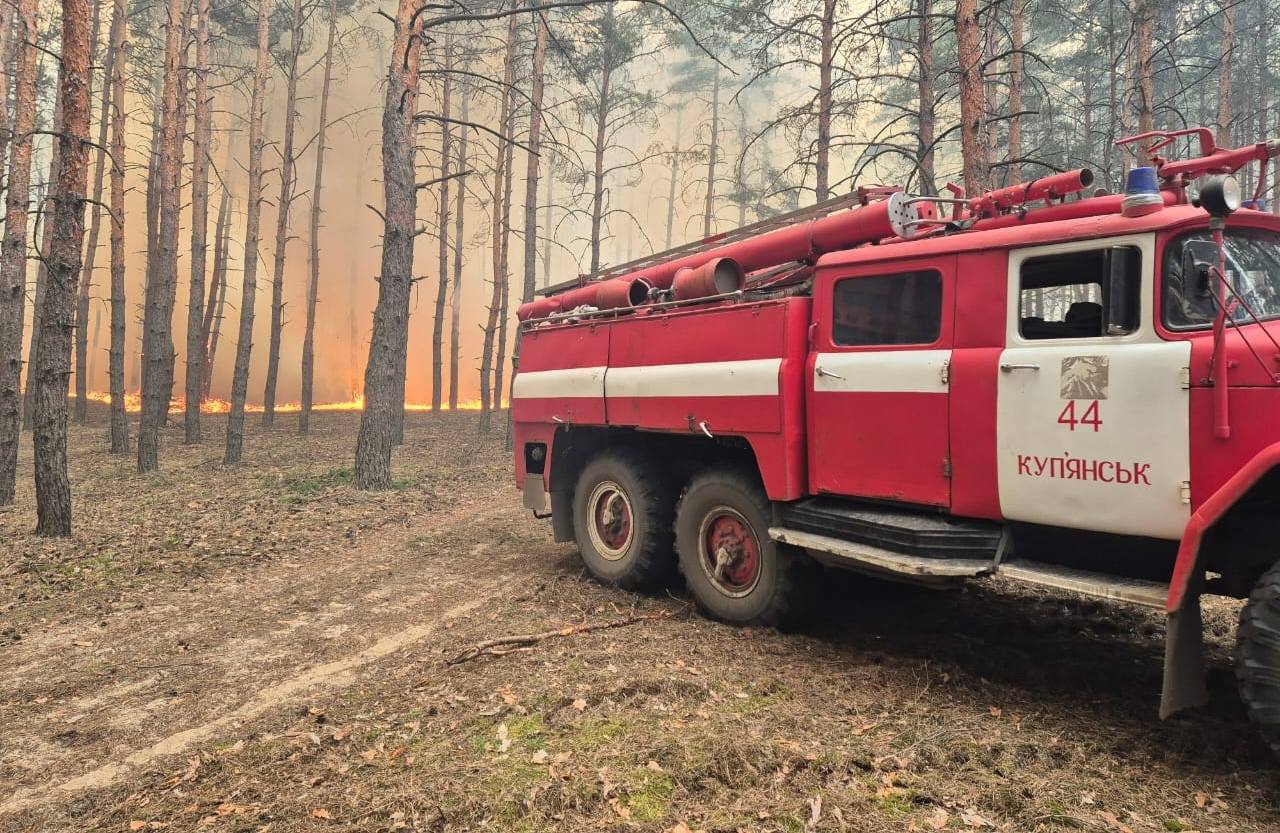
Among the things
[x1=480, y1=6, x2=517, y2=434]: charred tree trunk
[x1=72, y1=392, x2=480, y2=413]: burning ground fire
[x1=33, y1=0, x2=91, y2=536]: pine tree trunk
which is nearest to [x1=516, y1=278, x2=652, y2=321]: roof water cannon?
[x1=33, y1=0, x2=91, y2=536]: pine tree trunk

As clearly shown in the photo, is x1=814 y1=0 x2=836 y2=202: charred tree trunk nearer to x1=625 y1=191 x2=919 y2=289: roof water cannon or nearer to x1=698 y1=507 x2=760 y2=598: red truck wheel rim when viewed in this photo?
x1=625 y1=191 x2=919 y2=289: roof water cannon

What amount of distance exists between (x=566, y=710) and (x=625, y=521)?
2.62 metres

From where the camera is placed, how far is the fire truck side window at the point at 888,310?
445 cm

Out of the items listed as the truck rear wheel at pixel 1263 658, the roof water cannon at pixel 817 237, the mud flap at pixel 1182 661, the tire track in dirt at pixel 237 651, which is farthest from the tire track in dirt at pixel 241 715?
the truck rear wheel at pixel 1263 658

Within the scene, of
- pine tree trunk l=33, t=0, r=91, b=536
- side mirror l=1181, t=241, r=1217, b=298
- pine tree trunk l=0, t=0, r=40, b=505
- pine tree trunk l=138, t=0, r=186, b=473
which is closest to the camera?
side mirror l=1181, t=241, r=1217, b=298

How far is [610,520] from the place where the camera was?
660 cm

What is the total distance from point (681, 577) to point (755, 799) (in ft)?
11.8

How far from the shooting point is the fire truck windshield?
350 cm

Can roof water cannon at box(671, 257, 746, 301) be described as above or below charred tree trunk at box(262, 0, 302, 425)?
below

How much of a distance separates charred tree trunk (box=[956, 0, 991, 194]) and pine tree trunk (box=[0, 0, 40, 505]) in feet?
39.3

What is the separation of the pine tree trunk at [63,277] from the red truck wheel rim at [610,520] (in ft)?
20.0

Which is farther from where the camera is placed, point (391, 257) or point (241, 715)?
point (391, 257)

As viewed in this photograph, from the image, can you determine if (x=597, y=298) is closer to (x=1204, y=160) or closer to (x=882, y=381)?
(x=882, y=381)

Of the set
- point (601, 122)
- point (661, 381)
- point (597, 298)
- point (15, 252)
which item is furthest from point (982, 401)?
point (601, 122)
